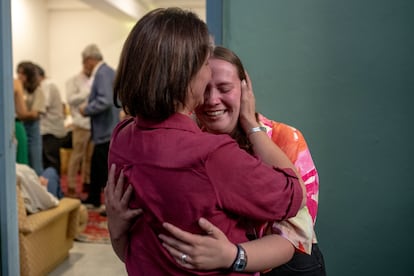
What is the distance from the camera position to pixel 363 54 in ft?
4.87

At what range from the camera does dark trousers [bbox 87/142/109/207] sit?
3869mm

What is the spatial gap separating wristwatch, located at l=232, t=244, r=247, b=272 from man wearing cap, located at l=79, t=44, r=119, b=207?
308 cm

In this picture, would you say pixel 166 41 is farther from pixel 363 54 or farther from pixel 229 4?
pixel 363 54

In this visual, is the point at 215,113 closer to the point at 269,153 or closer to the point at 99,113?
the point at 269,153

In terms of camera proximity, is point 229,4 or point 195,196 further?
point 229,4

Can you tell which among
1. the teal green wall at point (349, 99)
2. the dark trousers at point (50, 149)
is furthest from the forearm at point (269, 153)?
the dark trousers at point (50, 149)

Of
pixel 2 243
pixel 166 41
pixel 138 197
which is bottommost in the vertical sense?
pixel 2 243

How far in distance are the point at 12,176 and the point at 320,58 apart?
143 cm

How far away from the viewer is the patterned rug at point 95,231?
134 inches

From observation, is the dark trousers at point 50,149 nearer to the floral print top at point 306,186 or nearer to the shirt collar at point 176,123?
the floral print top at point 306,186

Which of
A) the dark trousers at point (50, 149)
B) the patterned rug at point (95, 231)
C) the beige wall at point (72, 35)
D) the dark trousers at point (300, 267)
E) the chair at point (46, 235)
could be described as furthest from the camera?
the beige wall at point (72, 35)

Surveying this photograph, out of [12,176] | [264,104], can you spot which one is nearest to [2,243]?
[12,176]

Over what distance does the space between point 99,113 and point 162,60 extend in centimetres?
323

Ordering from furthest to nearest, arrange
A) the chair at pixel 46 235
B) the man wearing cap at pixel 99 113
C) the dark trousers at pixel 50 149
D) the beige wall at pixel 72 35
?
the beige wall at pixel 72 35
the dark trousers at pixel 50 149
the man wearing cap at pixel 99 113
the chair at pixel 46 235
